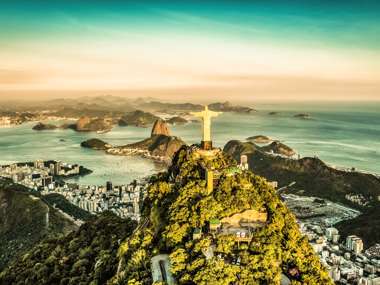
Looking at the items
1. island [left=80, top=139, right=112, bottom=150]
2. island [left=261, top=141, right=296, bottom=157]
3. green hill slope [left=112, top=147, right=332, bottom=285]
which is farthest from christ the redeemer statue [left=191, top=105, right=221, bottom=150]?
island [left=80, top=139, right=112, bottom=150]

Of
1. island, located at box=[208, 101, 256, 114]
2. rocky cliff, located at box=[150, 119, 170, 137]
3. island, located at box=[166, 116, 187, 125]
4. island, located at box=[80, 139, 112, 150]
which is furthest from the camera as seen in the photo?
island, located at box=[208, 101, 256, 114]

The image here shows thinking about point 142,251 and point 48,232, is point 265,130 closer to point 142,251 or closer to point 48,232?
point 48,232

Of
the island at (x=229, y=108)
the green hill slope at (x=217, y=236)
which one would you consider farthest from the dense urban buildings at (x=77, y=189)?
the island at (x=229, y=108)

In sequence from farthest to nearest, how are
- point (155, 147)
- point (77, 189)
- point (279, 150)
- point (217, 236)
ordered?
point (155, 147) → point (279, 150) → point (77, 189) → point (217, 236)

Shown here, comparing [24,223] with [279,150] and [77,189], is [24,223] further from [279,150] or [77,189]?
[279,150]

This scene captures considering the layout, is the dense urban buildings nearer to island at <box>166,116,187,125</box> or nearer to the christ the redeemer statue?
the christ the redeemer statue

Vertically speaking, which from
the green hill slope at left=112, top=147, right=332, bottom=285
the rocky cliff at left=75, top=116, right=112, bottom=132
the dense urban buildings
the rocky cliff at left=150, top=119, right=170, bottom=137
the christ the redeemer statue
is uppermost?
the christ the redeemer statue

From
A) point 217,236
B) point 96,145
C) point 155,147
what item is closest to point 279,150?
point 155,147
